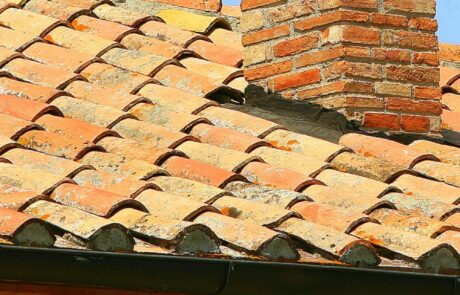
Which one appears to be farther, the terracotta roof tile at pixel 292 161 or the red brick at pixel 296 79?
the red brick at pixel 296 79

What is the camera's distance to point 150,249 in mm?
4887

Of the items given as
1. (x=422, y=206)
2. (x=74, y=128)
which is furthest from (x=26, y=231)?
(x=422, y=206)

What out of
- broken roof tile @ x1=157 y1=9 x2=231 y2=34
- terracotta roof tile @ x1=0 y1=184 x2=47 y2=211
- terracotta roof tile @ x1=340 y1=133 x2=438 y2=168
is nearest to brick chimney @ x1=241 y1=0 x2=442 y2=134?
terracotta roof tile @ x1=340 y1=133 x2=438 y2=168

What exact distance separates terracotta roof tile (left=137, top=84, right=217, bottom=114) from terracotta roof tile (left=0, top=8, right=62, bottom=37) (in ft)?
2.99

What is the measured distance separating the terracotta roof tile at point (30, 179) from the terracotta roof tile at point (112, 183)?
147 millimetres

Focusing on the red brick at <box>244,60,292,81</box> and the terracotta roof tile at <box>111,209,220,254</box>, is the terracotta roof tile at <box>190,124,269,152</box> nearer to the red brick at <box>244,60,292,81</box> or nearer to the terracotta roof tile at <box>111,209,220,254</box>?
the red brick at <box>244,60,292,81</box>

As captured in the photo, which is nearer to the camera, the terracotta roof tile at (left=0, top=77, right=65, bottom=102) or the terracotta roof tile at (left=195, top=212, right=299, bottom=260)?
the terracotta roof tile at (left=195, top=212, right=299, bottom=260)

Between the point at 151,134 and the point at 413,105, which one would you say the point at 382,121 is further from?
the point at 151,134

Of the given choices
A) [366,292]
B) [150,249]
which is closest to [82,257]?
[150,249]

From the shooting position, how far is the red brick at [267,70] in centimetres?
755

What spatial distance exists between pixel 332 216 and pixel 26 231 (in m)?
1.55

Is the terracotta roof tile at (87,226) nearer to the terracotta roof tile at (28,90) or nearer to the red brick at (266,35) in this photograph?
the terracotta roof tile at (28,90)

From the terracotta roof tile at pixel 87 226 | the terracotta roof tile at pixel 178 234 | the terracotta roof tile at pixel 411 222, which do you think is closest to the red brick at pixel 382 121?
the terracotta roof tile at pixel 411 222

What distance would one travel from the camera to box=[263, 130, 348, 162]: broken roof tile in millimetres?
6770
